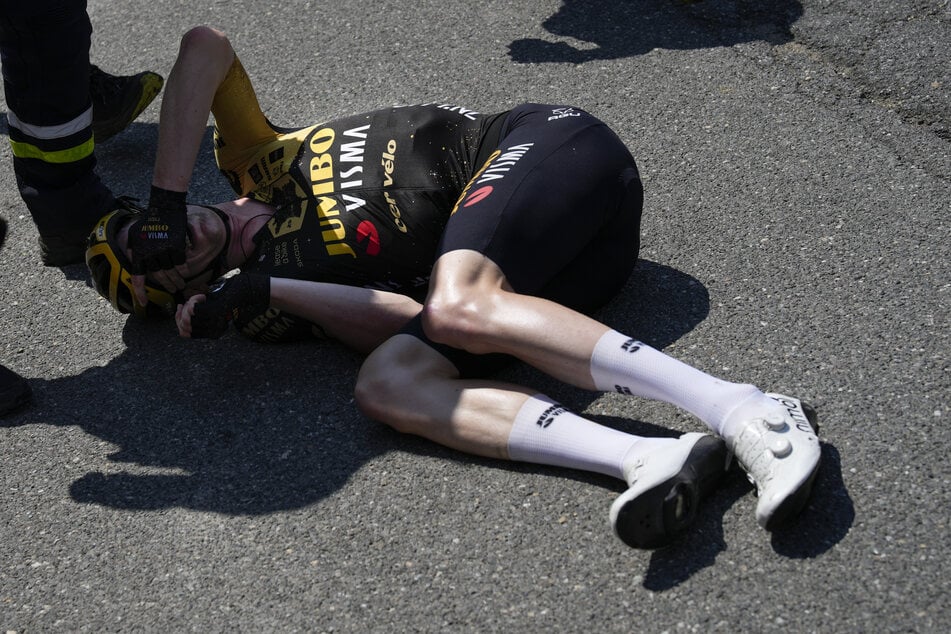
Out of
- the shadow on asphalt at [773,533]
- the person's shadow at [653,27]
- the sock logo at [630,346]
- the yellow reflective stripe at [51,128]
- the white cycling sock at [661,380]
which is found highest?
the yellow reflective stripe at [51,128]

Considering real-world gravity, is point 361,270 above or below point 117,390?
above

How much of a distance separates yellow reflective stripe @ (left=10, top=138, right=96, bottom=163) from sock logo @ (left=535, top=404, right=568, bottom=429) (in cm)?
195

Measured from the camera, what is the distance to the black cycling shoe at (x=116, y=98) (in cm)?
434

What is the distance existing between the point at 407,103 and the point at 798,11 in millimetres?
1829

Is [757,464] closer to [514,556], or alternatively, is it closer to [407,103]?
[514,556]

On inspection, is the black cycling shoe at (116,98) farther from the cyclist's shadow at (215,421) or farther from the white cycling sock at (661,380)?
the white cycling sock at (661,380)

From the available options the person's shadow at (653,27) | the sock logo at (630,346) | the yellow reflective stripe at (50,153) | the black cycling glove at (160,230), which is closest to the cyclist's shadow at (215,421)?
the black cycling glove at (160,230)

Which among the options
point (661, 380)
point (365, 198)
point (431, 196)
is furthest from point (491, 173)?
point (661, 380)

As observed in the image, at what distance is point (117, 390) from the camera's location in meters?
3.21

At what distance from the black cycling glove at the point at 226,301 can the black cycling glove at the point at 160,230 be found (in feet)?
0.68

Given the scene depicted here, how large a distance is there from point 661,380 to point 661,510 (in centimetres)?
38

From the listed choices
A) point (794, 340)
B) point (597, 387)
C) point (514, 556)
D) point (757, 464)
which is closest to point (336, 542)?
point (514, 556)

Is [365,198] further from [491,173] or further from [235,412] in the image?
[235,412]

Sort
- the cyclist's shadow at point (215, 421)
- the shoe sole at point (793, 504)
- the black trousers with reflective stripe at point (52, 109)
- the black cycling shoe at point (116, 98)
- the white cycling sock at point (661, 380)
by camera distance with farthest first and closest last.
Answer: the black cycling shoe at point (116, 98) < the black trousers with reflective stripe at point (52, 109) < the cyclist's shadow at point (215, 421) < the white cycling sock at point (661, 380) < the shoe sole at point (793, 504)
